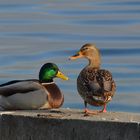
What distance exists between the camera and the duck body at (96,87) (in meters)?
9.73

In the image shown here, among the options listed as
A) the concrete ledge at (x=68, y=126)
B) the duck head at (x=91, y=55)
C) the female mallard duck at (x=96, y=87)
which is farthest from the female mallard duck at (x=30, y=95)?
the concrete ledge at (x=68, y=126)

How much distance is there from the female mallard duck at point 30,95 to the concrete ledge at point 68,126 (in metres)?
1.80

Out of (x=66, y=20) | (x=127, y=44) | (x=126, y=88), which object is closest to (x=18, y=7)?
(x=66, y=20)

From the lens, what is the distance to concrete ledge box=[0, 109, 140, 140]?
8523 mm

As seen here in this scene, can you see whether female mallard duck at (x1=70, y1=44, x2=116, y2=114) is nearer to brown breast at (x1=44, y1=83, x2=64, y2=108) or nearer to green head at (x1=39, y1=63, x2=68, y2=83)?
brown breast at (x1=44, y1=83, x2=64, y2=108)

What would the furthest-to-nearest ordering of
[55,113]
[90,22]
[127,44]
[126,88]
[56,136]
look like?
[90,22] → [127,44] → [126,88] → [55,113] → [56,136]

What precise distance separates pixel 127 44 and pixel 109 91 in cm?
1313

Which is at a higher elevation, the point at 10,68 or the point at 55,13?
the point at 55,13

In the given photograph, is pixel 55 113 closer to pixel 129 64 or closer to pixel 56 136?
pixel 56 136

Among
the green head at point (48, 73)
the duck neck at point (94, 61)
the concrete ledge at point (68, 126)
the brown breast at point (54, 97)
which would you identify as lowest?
the concrete ledge at point (68, 126)

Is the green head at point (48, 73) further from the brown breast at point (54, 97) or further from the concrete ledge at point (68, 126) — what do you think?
the concrete ledge at point (68, 126)

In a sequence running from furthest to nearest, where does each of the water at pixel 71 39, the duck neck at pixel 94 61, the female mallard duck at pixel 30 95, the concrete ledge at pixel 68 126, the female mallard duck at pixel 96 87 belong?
the water at pixel 71 39, the female mallard duck at pixel 30 95, the duck neck at pixel 94 61, the female mallard duck at pixel 96 87, the concrete ledge at pixel 68 126

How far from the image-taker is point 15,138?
8.99 m

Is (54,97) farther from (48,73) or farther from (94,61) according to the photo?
(94,61)
